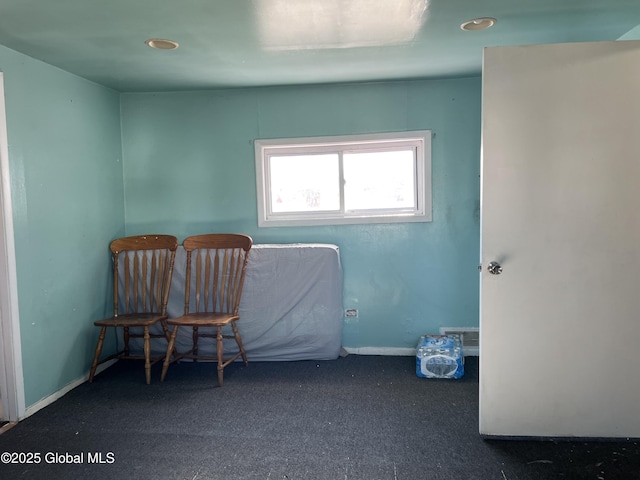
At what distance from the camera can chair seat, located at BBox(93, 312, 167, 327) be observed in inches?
119

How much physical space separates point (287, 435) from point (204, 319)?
1.06 metres

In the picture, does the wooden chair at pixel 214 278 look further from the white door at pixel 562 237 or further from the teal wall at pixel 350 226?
the white door at pixel 562 237

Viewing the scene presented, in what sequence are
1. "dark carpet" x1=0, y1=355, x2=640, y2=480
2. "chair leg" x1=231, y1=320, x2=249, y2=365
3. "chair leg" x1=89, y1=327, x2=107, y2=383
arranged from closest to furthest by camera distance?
"dark carpet" x1=0, y1=355, x2=640, y2=480, "chair leg" x1=89, y1=327, x2=107, y2=383, "chair leg" x1=231, y1=320, x2=249, y2=365

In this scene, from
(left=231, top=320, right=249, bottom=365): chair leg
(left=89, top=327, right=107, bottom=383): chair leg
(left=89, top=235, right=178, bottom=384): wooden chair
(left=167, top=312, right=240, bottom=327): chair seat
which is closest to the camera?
(left=167, top=312, right=240, bottom=327): chair seat

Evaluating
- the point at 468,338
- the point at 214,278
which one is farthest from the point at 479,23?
the point at 214,278

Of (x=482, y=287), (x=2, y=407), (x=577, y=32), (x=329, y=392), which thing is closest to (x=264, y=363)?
(x=329, y=392)

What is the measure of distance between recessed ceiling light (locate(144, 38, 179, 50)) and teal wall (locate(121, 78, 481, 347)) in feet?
3.55

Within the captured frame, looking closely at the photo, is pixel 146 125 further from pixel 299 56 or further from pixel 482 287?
pixel 482 287

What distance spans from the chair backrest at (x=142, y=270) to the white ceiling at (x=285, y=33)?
118 cm

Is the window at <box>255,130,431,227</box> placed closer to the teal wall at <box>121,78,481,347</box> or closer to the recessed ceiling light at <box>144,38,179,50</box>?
the teal wall at <box>121,78,481,347</box>

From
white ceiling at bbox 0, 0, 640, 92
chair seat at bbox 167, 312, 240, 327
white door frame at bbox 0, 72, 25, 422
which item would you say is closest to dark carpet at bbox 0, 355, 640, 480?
white door frame at bbox 0, 72, 25, 422

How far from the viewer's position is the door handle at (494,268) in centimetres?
217

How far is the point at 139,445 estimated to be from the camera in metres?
2.28

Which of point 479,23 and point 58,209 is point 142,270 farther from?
point 479,23
